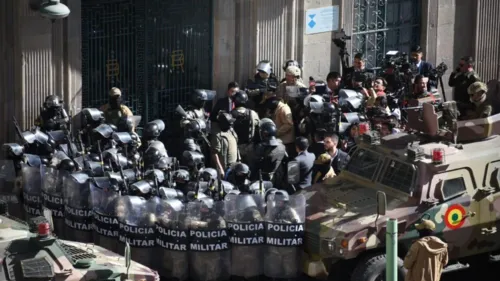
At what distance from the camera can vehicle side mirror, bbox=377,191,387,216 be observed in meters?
18.3

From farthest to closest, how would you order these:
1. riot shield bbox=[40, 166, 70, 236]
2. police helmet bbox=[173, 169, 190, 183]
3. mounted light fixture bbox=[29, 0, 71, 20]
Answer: mounted light fixture bbox=[29, 0, 71, 20], riot shield bbox=[40, 166, 70, 236], police helmet bbox=[173, 169, 190, 183]

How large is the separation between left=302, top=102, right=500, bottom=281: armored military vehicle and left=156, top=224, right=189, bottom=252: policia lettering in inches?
62.6

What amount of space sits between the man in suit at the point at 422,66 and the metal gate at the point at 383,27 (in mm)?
1465

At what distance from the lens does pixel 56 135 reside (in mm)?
21922

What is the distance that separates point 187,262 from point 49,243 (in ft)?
10.2

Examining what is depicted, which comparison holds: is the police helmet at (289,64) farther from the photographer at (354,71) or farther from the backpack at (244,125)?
the backpack at (244,125)

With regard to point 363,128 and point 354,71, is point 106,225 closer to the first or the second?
point 363,128

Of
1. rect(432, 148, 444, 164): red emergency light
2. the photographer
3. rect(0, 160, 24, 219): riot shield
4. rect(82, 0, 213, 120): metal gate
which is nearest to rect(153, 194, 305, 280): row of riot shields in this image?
rect(432, 148, 444, 164): red emergency light

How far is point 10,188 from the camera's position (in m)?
21.5

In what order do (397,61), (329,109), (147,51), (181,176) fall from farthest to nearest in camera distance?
(397,61) < (147,51) < (329,109) < (181,176)

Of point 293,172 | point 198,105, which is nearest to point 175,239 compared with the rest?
point 293,172

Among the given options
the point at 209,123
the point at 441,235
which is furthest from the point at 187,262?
the point at 209,123

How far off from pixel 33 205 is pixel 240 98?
13.1ft

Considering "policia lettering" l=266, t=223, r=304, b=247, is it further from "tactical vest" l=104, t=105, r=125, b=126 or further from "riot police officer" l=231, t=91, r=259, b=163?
"tactical vest" l=104, t=105, r=125, b=126
